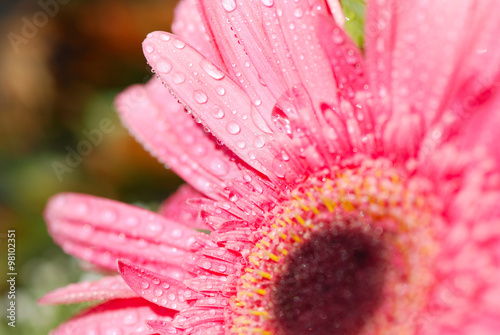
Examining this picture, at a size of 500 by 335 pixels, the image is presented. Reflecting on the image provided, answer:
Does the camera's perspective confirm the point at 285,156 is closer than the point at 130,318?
Yes

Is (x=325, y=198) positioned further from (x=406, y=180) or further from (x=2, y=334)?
(x=2, y=334)

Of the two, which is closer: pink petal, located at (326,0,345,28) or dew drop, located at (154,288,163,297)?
pink petal, located at (326,0,345,28)

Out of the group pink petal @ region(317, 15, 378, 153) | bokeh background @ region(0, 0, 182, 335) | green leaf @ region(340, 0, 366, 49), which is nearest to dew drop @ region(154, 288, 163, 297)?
pink petal @ region(317, 15, 378, 153)

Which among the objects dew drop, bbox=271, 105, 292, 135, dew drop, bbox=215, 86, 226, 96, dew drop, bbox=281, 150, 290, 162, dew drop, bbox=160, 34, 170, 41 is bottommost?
dew drop, bbox=281, 150, 290, 162

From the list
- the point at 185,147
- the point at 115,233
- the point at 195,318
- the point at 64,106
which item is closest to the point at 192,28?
the point at 185,147

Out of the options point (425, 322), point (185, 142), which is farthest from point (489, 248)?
point (185, 142)

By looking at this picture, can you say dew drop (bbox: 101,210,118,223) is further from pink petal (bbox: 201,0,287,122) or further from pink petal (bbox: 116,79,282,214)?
pink petal (bbox: 201,0,287,122)

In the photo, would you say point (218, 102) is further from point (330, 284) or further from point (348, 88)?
point (330, 284)
